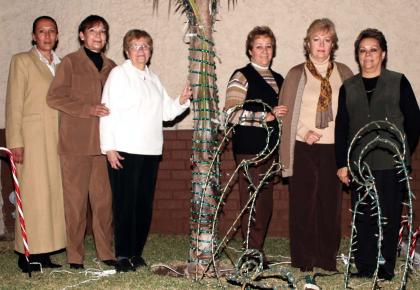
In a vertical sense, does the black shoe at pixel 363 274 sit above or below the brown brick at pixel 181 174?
below

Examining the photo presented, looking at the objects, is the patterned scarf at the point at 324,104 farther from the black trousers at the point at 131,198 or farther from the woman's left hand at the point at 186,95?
the black trousers at the point at 131,198

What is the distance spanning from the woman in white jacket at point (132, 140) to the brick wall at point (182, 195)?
5.58 ft

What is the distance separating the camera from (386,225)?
18.0 ft

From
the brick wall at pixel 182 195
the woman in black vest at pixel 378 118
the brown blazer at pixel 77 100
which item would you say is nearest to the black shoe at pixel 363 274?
the woman in black vest at pixel 378 118

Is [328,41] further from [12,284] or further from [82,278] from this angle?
[12,284]

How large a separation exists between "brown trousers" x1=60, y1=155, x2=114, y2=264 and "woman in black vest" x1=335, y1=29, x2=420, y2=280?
208cm

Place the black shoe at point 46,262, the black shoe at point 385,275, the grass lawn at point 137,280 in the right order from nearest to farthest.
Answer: the grass lawn at point 137,280, the black shoe at point 385,275, the black shoe at point 46,262

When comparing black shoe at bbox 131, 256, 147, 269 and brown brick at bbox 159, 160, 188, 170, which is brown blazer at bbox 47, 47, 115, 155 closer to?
black shoe at bbox 131, 256, 147, 269

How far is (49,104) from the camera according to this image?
594 centimetres

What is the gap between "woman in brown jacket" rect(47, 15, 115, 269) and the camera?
19.4ft

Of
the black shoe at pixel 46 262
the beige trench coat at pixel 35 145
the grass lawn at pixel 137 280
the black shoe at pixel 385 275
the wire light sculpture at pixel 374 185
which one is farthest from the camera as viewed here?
the black shoe at pixel 46 262

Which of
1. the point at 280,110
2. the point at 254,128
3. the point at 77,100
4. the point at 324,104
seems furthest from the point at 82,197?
the point at 324,104

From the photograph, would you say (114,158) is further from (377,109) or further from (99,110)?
(377,109)

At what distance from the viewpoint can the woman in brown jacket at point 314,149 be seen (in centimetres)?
575
